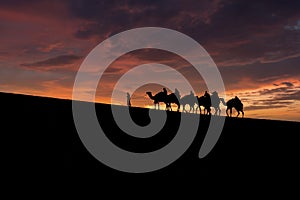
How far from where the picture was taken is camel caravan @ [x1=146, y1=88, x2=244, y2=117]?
33.7 meters

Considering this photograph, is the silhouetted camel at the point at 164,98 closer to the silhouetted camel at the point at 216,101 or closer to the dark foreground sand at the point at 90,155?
the silhouetted camel at the point at 216,101

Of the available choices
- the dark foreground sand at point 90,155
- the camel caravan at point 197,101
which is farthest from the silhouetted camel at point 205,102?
the dark foreground sand at point 90,155

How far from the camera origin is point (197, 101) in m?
38.1

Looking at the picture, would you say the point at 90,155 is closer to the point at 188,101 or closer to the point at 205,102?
the point at 205,102

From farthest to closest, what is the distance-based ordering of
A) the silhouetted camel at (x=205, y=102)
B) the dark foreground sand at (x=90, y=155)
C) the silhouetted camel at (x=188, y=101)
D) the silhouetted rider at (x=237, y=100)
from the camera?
the silhouetted camel at (x=188, y=101)
the silhouetted rider at (x=237, y=100)
the silhouetted camel at (x=205, y=102)
the dark foreground sand at (x=90, y=155)

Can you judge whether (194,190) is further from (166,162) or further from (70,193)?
(70,193)

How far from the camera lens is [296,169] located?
13055mm

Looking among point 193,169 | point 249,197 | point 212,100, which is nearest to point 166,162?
point 193,169

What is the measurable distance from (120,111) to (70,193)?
11.2m

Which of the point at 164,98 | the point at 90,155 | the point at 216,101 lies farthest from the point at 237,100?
the point at 90,155

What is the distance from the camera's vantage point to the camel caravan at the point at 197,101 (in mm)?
33719

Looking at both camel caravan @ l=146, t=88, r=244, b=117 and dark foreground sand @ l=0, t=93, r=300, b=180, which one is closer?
dark foreground sand @ l=0, t=93, r=300, b=180

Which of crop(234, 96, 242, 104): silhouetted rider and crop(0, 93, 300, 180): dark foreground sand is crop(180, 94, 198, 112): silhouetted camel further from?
crop(0, 93, 300, 180): dark foreground sand

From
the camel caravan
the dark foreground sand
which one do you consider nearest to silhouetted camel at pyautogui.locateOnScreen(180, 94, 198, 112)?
the camel caravan
